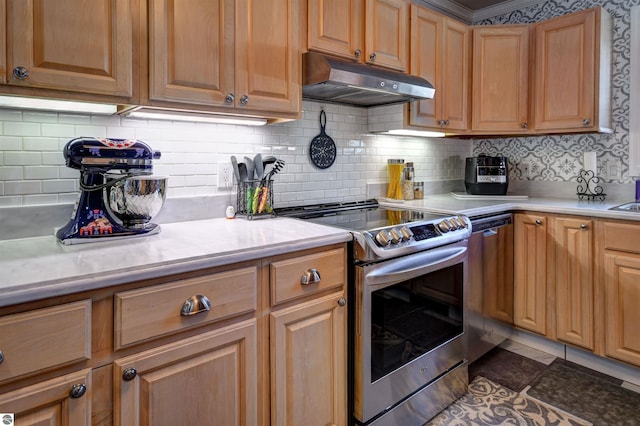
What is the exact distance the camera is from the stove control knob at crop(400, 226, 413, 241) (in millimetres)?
1699

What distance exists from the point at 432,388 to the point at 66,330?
160cm

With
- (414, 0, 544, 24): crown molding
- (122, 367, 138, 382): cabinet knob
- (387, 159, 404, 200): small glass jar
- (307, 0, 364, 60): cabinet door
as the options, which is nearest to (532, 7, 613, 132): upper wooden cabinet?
(414, 0, 544, 24): crown molding

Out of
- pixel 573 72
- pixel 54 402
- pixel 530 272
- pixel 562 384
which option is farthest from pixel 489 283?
pixel 54 402

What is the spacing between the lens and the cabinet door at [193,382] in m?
1.08

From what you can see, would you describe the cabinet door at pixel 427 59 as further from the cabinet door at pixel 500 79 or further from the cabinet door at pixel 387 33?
the cabinet door at pixel 500 79

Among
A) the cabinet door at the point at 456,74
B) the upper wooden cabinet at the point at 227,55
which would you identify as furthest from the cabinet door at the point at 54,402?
the cabinet door at the point at 456,74

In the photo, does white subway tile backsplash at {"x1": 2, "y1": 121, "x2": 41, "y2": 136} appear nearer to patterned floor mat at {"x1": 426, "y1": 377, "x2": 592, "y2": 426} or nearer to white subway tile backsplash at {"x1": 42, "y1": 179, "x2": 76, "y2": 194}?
white subway tile backsplash at {"x1": 42, "y1": 179, "x2": 76, "y2": 194}

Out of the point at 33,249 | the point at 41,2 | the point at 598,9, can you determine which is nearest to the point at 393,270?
the point at 33,249

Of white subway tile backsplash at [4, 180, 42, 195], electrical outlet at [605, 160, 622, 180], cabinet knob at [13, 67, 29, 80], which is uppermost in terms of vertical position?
cabinet knob at [13, 67, 29, 80]

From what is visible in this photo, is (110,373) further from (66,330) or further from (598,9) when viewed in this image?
(598,9)

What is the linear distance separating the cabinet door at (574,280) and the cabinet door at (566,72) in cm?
75

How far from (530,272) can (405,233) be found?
1306 millimetres

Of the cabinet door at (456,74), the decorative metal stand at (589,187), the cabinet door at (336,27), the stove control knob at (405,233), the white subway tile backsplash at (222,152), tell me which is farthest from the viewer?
the decorative metal stand at (589,187)

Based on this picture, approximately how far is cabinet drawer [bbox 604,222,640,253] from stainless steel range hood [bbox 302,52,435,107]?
124 centimetres
